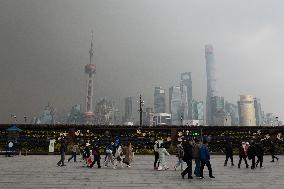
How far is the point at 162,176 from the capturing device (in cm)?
1819

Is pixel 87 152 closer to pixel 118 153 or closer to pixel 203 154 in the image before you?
pixel 118 153

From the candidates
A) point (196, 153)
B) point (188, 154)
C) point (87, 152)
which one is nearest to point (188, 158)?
point (188, 154)

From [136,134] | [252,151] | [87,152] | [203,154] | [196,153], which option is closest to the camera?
[203,154]

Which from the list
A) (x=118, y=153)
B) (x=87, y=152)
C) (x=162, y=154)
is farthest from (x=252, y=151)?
(x=87, y=152)

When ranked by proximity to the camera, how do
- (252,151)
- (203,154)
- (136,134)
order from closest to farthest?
1. (203,154)
2. (252,151)
3. (136,134)

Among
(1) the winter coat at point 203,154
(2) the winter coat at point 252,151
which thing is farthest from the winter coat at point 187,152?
(2) the winter coat at point 252,151

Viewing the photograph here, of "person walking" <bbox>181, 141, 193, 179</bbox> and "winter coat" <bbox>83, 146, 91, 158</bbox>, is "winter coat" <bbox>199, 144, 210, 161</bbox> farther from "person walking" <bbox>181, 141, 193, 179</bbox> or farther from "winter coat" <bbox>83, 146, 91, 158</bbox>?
"winter coat" <bbox>83, 146, 91, 158</bbox>

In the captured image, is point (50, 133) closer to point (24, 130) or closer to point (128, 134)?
point (24, 130)

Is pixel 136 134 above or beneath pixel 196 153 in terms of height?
above

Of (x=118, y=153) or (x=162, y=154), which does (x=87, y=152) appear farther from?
(x=162, y=154)

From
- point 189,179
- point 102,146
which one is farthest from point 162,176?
point 102,146

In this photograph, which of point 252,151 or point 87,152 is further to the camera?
point 87,152

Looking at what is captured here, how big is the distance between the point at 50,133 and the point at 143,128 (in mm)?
12064

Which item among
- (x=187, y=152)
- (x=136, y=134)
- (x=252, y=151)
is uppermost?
(x=136, y=134)
